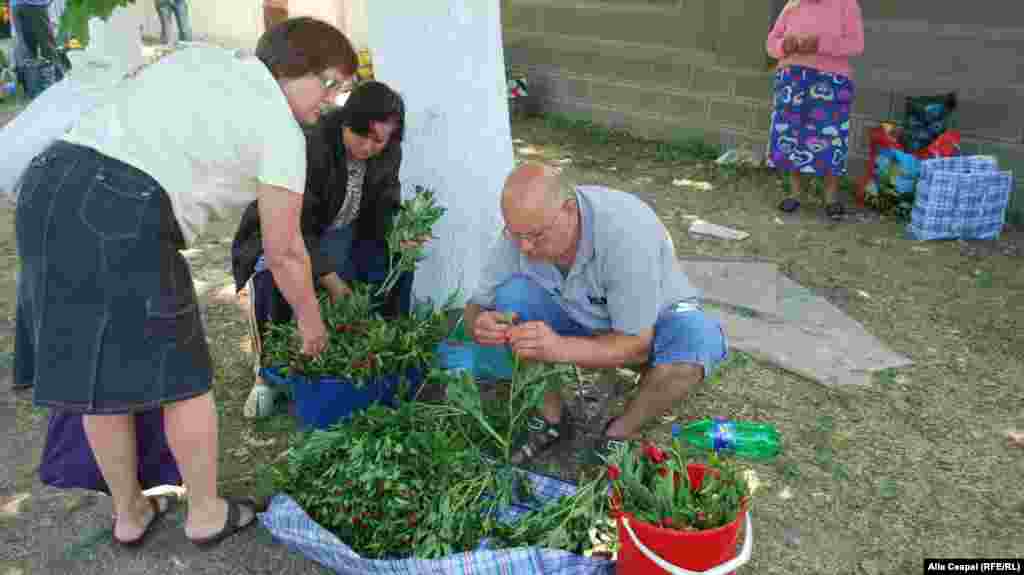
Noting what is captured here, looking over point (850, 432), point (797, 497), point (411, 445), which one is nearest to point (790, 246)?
point (850, 432)

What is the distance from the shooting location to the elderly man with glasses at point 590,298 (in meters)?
2.72

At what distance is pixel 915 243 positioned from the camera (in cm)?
541

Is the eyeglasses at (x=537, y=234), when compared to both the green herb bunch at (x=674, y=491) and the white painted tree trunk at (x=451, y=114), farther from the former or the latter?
the white painted tree trunk at (x=451, y=114)

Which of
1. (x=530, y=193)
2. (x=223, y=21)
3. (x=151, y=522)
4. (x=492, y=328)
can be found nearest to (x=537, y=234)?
(x=530, y=193)

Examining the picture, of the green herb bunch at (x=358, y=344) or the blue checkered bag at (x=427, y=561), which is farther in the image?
the green herb bunch at (x=358, y=344)

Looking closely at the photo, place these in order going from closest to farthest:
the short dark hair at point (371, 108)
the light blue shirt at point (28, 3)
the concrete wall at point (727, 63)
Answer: the short dark hair at point (371, 108) < the concrete wall at point (727, 63) < the light blue shirt at point (28, 3)

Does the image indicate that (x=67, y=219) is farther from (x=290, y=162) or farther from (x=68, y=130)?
(x=290, y=162)

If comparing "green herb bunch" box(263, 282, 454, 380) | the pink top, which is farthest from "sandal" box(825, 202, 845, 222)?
"green herb bunch" box(263, 282, 454, 380)

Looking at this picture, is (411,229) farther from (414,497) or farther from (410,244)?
(414,497)

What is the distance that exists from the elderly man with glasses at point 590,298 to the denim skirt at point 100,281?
97 centimetres

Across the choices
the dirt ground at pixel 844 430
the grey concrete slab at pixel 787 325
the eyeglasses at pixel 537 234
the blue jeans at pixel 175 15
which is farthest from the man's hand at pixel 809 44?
the blue jeans at pixel 175 15

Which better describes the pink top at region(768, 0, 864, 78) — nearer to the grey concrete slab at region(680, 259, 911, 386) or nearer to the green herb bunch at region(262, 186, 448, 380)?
the grey concrete slab at region(680, 259, 911, 386)

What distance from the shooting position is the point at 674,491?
2.36m

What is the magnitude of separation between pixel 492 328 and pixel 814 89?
3.75m
